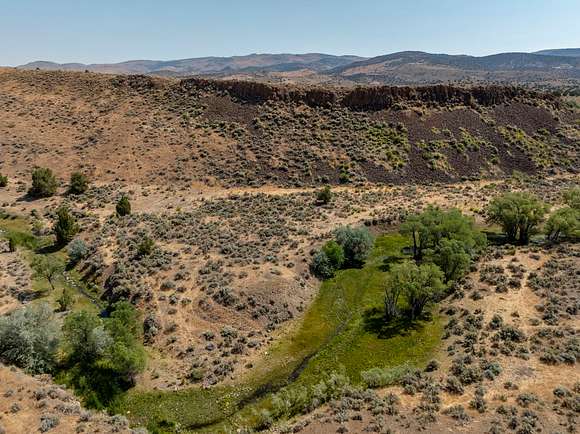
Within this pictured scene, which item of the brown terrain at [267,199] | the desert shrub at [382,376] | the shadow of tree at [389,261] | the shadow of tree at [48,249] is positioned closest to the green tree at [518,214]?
the brown terrain at [267,199]

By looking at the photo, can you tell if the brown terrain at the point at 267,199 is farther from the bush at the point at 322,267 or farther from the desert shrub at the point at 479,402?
the bush at the point at 322,267

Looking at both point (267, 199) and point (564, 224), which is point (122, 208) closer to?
point (267, 199)

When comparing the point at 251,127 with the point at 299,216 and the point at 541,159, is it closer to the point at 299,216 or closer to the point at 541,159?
the point at 299,216

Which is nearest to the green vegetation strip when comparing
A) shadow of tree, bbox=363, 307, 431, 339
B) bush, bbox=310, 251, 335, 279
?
shadow of tree, bbox=363, 307, 431, 339

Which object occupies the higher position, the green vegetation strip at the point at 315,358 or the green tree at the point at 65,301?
the green tree at the point at 65,301

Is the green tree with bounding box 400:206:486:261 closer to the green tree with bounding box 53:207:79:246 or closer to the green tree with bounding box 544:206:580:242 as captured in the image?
the green tree with bounding box 544:206:580:242

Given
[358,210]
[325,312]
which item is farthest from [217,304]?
[358,210]
